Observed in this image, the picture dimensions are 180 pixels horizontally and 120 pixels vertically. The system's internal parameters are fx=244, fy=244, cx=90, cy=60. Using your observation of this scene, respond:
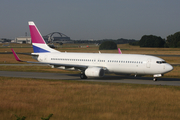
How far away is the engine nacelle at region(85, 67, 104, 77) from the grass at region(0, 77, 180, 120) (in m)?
7.72

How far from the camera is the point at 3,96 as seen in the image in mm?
21688

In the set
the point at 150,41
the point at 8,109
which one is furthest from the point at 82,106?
the point at 150,41

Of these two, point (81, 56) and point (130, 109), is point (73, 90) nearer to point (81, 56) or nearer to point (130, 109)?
point (130, 109)

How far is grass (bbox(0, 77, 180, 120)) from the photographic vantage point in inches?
642

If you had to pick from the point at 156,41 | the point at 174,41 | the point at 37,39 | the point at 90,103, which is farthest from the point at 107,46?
the point at 90,103

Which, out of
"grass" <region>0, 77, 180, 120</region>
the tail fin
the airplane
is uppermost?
the tail fin

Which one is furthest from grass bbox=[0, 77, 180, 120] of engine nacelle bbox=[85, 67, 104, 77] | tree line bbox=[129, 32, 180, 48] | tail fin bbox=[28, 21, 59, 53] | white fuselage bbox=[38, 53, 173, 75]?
tree line bbox=[129, 32, 180, 48]

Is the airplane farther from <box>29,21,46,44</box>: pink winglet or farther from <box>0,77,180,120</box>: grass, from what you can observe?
<box>0,77,180,120</box>: grass

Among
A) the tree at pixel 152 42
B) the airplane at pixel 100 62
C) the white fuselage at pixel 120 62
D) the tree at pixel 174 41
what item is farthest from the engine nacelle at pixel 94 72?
the tree at pixel 152 42

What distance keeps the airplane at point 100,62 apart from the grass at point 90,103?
23.5ft

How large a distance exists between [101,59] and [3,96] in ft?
57.8

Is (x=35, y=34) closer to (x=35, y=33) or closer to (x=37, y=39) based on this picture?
(x=35, y=33)

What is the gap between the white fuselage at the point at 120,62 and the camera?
3244 cm

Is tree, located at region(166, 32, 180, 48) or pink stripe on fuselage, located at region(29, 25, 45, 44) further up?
tree, located at region(166, 32, 180, 48)
